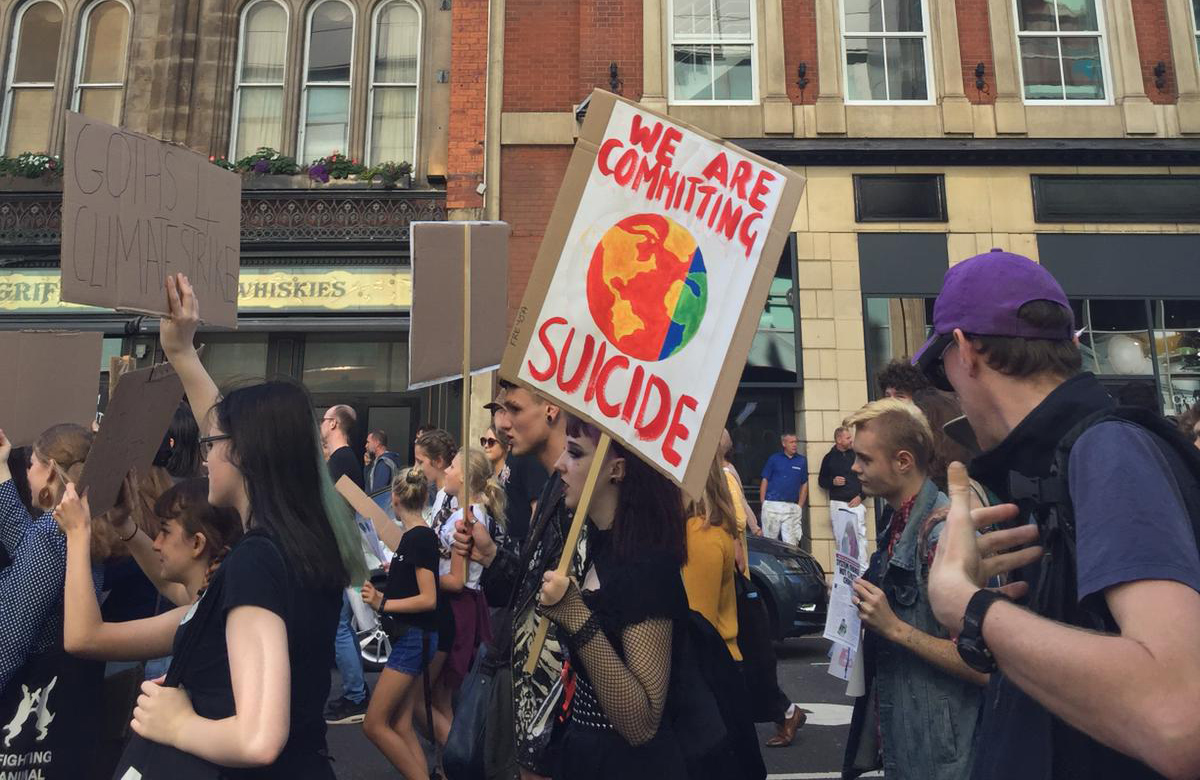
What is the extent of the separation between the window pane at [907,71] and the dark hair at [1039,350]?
13.2 m

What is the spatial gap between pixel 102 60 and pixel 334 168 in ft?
15.7

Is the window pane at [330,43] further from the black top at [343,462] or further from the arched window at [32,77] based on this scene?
the black top at [343,462]

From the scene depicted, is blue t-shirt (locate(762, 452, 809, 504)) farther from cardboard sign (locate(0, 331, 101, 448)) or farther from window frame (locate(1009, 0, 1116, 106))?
cardboard sign (locate(0, 331, 101, 448))

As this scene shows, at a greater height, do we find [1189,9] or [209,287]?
[1189,9]

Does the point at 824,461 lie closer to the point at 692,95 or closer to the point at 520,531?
the point at 692,95

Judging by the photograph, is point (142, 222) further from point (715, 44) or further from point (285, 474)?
point (715, 44)

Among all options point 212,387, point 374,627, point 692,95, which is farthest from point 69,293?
point 692,95

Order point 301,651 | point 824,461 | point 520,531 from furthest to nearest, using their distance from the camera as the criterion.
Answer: point 824,461 → point 520,531 → point 301,651

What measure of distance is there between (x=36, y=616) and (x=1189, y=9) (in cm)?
1701

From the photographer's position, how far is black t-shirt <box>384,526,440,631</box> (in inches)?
184

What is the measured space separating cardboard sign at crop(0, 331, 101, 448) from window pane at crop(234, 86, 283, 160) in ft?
35.3

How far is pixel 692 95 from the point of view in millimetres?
13375

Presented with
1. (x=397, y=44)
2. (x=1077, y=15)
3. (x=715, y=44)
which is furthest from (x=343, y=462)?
(x=1077, y=15)

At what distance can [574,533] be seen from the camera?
2.36 metres
